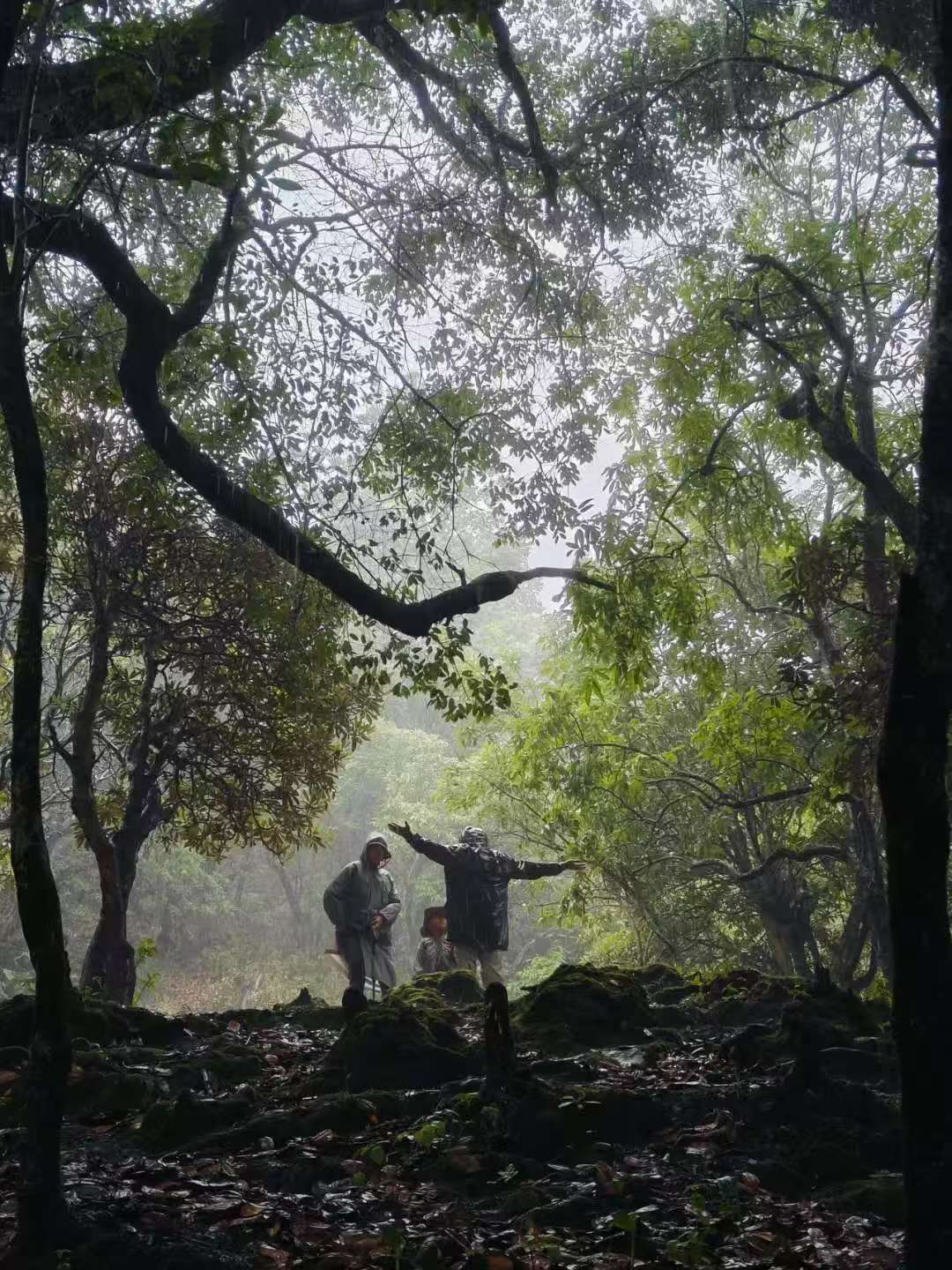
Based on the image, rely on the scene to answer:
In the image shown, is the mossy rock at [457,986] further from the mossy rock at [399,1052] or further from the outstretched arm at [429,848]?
the mossy rock at [399,1052]

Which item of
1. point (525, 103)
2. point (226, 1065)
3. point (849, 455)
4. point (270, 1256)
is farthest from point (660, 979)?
point (525, 103)

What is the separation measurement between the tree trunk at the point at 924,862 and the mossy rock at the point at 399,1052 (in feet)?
9.33

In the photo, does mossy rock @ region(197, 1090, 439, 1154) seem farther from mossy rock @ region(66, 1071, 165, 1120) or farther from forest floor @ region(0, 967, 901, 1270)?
mossy rock @ region(66, 1071, 165, 1120)

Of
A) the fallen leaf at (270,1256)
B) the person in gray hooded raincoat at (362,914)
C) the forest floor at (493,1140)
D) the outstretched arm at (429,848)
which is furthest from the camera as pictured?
the person in gray hooded raincoat at (362,914)

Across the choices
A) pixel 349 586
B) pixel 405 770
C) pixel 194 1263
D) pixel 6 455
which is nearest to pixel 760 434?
pixel 349 586

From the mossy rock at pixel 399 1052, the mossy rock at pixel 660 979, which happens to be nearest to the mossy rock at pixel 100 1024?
the mossy rock at pixel 399 1052

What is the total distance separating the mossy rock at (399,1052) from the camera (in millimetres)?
5629

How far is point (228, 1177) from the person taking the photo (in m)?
4.49

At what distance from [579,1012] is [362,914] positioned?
6707 millimetres

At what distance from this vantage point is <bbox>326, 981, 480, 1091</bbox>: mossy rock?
5.63 meters

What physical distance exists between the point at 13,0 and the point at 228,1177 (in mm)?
4630

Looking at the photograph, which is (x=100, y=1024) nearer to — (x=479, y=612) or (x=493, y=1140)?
(x=493, y=1140)

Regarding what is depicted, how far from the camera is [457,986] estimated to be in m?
8.99

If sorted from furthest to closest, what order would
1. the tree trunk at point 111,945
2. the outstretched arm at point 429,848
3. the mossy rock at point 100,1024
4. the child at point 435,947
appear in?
1. the child at point 435,947
2. the outstretched arm at point 429,848
3. the tree trunk at point 111,945
4. the mossy rock at point 100,1024
